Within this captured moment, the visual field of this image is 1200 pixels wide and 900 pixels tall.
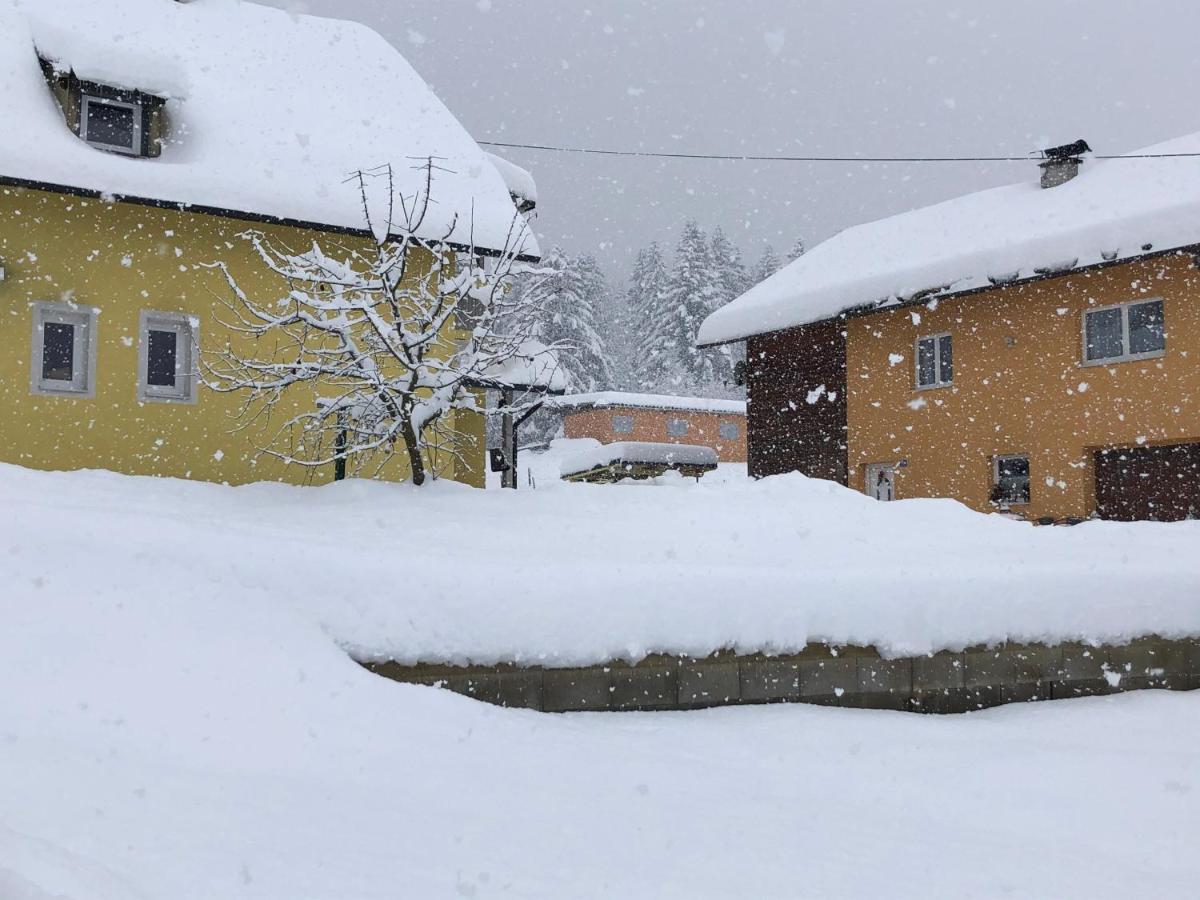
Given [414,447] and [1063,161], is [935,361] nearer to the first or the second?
[1063,161]

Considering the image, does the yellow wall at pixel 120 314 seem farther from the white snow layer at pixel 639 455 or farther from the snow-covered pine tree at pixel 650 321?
the snow-covered pine tree at pixel 650 321

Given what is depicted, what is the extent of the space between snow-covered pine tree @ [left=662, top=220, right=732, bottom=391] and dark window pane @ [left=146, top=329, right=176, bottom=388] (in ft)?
122

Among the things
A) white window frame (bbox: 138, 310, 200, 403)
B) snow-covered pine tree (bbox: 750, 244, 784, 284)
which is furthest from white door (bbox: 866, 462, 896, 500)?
snow-covered pine tree (bbox: 750, 244, 784, 284)

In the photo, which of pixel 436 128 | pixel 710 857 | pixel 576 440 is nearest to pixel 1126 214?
pixel 436 128

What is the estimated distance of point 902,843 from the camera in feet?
12.0

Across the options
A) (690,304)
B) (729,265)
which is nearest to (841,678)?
(690,304)

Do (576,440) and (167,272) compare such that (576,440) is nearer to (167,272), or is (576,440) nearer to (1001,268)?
(1001,268)

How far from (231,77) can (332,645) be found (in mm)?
10822

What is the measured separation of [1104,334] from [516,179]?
949 cm

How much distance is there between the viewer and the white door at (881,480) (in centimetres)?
1706

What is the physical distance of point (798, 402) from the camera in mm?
18906

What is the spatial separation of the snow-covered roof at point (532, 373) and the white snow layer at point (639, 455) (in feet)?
21.0

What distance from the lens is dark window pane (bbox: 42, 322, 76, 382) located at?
10.5 meters

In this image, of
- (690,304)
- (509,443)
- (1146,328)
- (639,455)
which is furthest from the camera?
(690,304)
